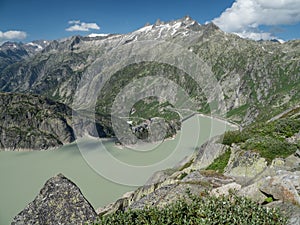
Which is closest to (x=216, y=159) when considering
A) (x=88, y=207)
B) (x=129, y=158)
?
(x=88, y=207)

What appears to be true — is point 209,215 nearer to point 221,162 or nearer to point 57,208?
point 57,208

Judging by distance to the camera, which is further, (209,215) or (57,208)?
(57,208)

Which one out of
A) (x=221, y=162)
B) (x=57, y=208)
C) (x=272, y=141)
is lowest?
(x=221, y=162)

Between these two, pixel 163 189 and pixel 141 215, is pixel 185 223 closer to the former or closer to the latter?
pixel 141 215

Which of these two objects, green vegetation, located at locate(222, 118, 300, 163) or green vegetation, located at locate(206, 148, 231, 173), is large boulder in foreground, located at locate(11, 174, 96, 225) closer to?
green vegetation, located at locate(222, 118, 300, 163)

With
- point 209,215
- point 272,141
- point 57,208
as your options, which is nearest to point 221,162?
point 272,141

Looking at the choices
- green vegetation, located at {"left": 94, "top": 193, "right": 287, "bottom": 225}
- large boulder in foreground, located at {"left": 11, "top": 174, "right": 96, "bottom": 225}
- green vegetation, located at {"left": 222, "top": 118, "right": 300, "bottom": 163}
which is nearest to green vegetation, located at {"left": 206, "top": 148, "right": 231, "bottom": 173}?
green vegetation, located at {"left": 222, "top": 118, "right": 300, "bottom": 163}
